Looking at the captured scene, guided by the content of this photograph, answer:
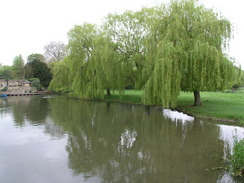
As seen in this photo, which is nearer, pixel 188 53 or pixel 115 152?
pixel 115 152

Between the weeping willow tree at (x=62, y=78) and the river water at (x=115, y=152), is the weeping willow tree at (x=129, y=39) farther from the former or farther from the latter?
the weeping willow tree at (x=62, y=78)

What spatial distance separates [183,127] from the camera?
1259 cm

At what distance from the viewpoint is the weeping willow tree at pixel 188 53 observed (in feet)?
46.3

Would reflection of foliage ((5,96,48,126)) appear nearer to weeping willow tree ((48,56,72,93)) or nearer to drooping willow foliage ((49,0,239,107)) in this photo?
drooping willow foliage ((49,0,239,107))

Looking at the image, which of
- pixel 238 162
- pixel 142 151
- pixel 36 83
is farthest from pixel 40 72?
pixel 238 162

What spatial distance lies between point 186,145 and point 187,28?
9.82 m

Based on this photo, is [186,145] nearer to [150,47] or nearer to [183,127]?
[183,127]

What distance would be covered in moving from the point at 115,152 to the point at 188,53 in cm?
927

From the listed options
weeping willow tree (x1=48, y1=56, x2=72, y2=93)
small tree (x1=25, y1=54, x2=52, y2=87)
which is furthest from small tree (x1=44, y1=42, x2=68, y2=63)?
weeping willow tree (x1=48, y1=56, x2=72, y2=93)

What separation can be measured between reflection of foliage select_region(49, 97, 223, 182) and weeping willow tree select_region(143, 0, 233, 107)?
2815mm

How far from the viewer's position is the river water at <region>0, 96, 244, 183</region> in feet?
20.9

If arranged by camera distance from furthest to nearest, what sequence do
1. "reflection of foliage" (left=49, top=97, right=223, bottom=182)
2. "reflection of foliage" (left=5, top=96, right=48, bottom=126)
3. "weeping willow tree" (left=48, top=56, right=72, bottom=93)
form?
1. "weeping willow tree" (left=48, top=56, right=72, bottom=93)
2. "reflection of foliage" (left=5, top=96, right=48, bottom=126)
3. "reflection of foliage" (left=49, top=97, right=223, bottom=182)

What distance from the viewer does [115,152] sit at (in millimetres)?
8438

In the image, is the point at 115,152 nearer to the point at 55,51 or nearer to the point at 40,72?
the point at 40,72
